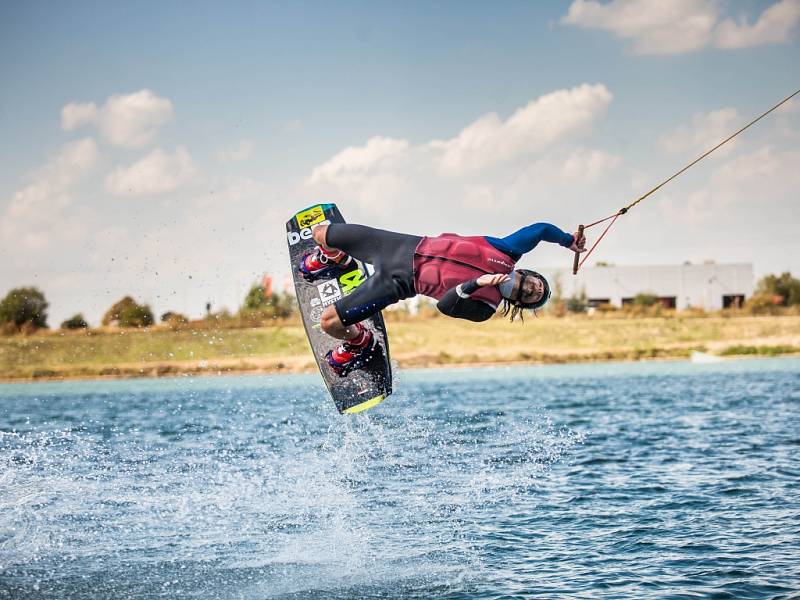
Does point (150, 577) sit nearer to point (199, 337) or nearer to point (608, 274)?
point (199, 337)

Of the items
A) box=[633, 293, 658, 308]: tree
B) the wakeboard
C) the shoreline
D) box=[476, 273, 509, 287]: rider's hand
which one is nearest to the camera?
box=[476, 273, 509, 287]: rider's hand

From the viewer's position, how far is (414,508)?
38.3 ft

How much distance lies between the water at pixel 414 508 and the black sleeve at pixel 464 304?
253 centimetres

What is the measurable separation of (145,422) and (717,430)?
1583 cm

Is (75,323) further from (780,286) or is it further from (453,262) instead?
(780,286)

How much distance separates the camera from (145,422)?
26.5 meters

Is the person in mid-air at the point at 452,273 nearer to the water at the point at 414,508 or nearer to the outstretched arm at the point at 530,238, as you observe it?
the outstretched arm at the point at 530,238

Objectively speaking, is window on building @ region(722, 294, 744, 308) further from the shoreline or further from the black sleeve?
the black sleeve

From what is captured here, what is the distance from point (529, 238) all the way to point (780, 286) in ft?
268

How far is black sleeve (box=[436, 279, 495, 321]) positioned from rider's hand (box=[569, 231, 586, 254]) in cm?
100

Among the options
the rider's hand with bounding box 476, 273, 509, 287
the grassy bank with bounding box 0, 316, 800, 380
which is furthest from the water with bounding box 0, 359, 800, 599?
the grassy bank with bounding box 0, 316, 800, 380

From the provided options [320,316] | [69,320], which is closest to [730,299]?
[69,320]

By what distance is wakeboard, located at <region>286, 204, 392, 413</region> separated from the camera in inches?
429

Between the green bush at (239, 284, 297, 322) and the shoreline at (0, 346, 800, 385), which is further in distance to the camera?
the shoreline at (0, 346, 800, 385)
